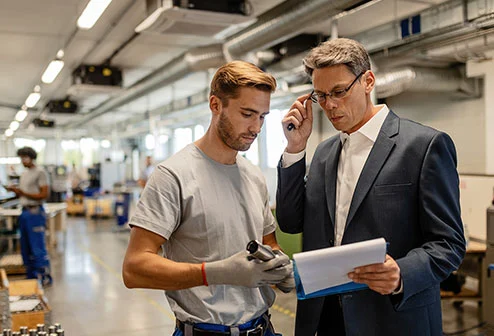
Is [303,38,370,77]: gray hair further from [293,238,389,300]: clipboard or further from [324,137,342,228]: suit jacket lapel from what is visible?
[293,238,389,300]: clipboard

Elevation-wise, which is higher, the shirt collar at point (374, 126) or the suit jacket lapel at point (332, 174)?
the shirt collar at point (374, 126)

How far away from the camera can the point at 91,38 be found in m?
6.79

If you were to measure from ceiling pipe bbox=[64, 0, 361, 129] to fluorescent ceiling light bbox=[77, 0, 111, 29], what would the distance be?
1556 mm

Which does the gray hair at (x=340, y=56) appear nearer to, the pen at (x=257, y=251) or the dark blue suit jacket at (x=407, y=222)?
the dark blue suit jacket at (x=407, y=222)

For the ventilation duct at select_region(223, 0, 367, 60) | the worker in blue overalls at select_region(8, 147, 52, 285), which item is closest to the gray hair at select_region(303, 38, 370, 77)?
the ventilation duct at select_region(223, 0, 367, 60)

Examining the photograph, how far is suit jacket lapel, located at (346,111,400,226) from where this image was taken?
4.91 feet

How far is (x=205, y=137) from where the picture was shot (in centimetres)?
158

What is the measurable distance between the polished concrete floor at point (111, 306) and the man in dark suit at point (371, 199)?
2.85 meters

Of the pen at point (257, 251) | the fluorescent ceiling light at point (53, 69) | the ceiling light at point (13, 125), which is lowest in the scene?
the pen at point (257, 251)

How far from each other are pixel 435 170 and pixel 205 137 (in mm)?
718

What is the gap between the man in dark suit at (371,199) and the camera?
1.40 metres

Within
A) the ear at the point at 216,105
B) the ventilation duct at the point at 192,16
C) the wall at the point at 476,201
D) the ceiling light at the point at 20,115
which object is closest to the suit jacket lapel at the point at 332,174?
the ear at the point at 216,105

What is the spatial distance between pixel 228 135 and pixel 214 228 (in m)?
0.30

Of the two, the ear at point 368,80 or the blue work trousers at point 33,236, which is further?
the blue work trousers at point 33,236
